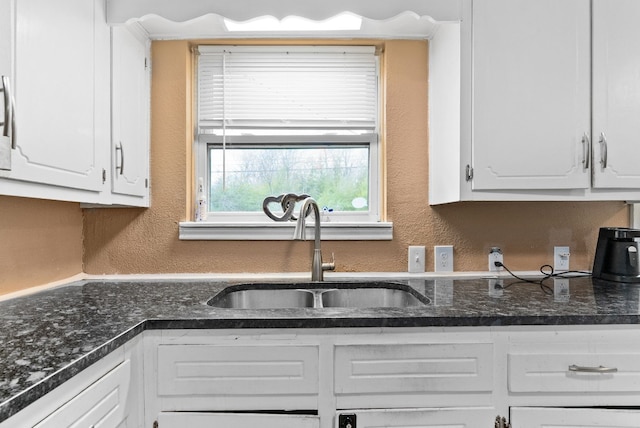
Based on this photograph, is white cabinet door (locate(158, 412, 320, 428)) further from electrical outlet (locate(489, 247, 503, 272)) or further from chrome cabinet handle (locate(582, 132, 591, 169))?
chrome cabinet handle (locate(582, 132, 591, 169))

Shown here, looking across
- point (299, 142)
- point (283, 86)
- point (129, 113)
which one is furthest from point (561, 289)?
point (129, 113)

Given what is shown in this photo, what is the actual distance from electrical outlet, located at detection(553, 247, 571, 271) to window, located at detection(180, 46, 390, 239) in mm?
810

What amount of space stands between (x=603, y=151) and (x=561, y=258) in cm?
56

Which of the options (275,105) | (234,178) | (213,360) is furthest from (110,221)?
(213,360)

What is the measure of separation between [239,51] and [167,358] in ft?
4.53

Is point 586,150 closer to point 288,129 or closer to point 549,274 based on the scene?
point 549,274

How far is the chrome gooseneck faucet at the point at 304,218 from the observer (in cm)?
161

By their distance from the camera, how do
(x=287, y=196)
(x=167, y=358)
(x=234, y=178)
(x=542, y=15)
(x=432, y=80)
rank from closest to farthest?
(x=167, y=358), (x=542, y=15), (x=287, y=196), (x=432, y=80), (x=234, y=178)

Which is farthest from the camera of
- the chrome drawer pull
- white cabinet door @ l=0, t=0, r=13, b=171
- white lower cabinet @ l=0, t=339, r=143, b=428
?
the chrome drawer pull

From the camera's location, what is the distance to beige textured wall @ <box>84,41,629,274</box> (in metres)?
1.88

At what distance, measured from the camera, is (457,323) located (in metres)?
1.15

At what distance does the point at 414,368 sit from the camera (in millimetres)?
1154

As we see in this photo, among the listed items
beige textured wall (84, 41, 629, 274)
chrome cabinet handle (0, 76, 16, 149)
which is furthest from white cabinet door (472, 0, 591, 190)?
chrome cabinet handle (0, 76, 16, 149)

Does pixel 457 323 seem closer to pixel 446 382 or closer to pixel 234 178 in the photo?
pixel 446 382
